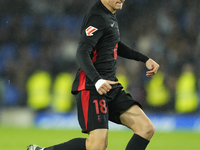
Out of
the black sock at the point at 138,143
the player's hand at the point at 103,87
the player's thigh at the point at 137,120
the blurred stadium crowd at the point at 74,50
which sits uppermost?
the blurred stadium crowd at the point at 74,50

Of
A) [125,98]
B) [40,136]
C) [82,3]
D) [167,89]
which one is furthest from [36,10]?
[125,98]

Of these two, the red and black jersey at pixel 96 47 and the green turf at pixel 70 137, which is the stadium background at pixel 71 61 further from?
the red and black jersey at pixel 96 47

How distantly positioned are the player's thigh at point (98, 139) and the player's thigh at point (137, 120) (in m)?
0.37

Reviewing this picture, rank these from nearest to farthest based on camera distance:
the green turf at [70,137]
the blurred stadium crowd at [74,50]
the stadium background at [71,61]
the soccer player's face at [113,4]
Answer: the soccer player's face at [113,4], the green turf at [70,137], the stadium background at [71,61], the blurred stadium crowd at [74,50]

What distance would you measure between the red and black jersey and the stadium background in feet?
12.5

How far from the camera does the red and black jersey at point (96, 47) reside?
3.50 meters

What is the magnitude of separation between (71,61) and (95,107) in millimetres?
6303

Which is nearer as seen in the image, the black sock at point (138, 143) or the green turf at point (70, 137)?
the black sock at point (138, 143)

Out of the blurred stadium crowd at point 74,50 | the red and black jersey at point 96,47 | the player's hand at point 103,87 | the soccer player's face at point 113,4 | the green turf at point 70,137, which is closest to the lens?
the player's hand at point 103,87

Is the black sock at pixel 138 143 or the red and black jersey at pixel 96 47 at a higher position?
the red and black jersey at pixel 96 47

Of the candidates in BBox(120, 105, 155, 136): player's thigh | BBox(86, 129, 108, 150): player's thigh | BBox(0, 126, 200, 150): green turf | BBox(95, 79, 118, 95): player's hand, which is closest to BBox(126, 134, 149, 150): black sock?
BBox(120, 105, 155, 136): player's thigh

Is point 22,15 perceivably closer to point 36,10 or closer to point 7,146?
point 36,10

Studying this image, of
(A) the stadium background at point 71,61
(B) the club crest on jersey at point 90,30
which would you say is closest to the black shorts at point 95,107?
(B) the club crest on jersey at point 90,30

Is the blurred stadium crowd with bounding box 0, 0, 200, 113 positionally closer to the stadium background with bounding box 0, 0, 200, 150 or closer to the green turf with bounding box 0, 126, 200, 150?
the stadium background with bounding box 0, 0, 200, 150
